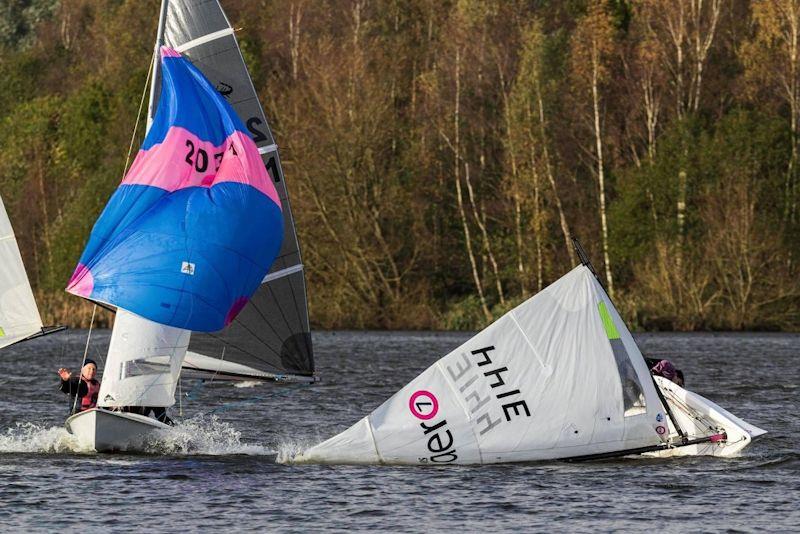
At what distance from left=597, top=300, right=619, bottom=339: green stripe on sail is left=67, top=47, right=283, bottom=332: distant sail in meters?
4.58

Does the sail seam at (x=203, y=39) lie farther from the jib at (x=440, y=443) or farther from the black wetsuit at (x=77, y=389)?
the jib at (x=440, y=443)

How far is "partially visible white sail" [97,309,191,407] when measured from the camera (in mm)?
21812

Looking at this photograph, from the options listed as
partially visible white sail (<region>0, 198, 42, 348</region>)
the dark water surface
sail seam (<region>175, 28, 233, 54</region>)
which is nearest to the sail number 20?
sail seam (<region>175, 28, 233, 54</region>)

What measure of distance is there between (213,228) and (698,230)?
41.2 meters

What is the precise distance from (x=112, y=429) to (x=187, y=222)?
2956mm

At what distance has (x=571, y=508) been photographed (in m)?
18.7

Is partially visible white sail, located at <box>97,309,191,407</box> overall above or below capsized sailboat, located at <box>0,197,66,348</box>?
below

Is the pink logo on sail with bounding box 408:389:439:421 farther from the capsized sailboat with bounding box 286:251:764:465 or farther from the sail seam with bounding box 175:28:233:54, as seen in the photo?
the sail seam with bounding box 175:28:233:54

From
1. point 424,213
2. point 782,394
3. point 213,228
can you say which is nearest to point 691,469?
point 213,228

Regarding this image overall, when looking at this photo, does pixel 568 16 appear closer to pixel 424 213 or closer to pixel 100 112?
pixel 424 213

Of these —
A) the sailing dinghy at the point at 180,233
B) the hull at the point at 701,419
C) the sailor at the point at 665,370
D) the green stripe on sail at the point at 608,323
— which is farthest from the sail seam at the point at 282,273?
the hull at the point at 701,419

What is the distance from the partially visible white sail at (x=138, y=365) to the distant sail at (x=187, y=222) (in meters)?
0.48

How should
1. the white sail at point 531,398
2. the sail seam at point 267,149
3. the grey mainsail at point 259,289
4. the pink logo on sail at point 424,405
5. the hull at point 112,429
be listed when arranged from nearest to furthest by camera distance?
the pink logo on sail at point 424,405 → the white sail at point 531,398 → the hull at point 112,429 → the grey mainsail at point 259,289 → the sail seam at point 267,149

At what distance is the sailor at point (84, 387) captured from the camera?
874 inches
